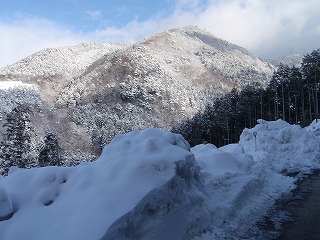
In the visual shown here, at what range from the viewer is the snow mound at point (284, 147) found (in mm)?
20484

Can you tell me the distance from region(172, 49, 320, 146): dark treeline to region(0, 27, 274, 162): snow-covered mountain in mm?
37721

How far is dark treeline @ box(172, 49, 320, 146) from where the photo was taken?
47428 mm

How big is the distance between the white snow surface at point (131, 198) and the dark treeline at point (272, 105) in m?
38.7

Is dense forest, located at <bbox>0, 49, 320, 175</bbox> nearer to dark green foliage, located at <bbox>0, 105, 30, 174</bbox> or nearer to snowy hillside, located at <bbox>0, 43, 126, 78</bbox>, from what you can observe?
dark green foliage, located at <bbox>0, 105, 30, 174</bbox>

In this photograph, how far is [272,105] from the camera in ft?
185

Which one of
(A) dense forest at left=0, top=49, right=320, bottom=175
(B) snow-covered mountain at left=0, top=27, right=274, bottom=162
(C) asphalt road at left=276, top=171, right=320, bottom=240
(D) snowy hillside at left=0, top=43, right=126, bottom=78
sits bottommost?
(C) asphalt road at left=276, top=171, right=320, bottom=240

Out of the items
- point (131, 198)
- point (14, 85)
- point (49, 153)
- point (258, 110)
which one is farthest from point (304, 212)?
point (14, 85)

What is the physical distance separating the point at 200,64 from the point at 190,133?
132 m

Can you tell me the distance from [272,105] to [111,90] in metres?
87.8

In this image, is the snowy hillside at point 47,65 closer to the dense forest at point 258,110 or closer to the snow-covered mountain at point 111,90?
the snow-covered mountain at point 111,90

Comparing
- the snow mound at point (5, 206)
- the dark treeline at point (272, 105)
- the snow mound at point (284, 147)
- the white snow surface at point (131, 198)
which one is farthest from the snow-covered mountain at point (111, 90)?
the snow mound at point (5, 206)

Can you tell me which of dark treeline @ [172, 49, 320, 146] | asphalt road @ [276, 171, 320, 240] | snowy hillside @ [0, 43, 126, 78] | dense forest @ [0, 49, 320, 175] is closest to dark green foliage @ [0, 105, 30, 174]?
dense forest @ [0, 49, 320, 175]

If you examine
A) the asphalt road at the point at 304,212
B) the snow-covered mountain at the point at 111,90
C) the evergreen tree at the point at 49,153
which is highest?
the snow-covered mountain at the point at 111,90

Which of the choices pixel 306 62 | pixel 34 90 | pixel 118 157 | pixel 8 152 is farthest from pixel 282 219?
pixel 34 90
